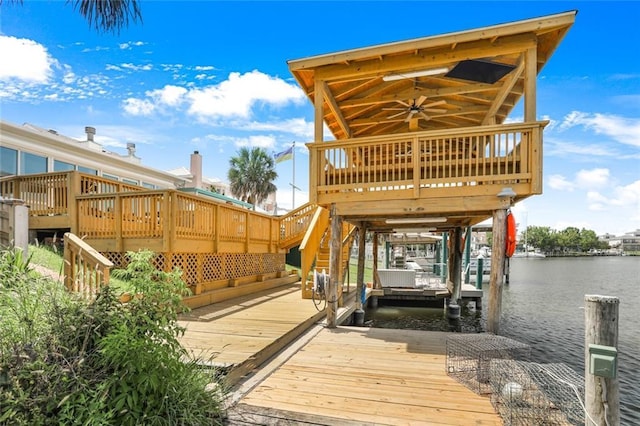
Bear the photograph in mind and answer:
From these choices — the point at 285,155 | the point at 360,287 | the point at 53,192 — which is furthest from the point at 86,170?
the point at 360,287

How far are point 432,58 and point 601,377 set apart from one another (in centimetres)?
539

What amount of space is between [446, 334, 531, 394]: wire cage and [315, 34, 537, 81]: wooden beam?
4629 millimetres

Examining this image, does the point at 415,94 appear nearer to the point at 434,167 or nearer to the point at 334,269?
the point at 434,167

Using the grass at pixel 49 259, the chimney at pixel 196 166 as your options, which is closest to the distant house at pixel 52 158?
the grass at pixel 49 259

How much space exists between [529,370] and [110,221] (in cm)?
846

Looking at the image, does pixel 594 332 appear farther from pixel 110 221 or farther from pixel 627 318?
pixel 627 318

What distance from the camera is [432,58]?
6004 millimetres

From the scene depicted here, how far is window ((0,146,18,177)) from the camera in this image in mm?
9836

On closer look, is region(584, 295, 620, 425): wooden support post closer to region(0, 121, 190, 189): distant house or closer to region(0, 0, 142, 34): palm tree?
region(0, 0, 142, 34): palm tree

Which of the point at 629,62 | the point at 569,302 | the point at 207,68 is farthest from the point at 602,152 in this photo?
the point at 207,68

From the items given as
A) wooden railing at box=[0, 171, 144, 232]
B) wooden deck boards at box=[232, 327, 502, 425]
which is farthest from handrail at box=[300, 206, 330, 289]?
wooden railing at box=[0, 171, 144, 232]

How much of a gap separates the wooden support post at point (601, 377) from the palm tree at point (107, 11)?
13.3 feet

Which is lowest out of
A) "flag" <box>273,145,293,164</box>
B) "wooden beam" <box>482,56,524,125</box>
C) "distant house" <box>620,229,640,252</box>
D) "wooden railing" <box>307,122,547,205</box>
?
"distant house" <box>620,229,640,252</box>

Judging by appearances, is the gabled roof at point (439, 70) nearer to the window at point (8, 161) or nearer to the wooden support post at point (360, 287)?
the wooden support post at point (360, 287)
